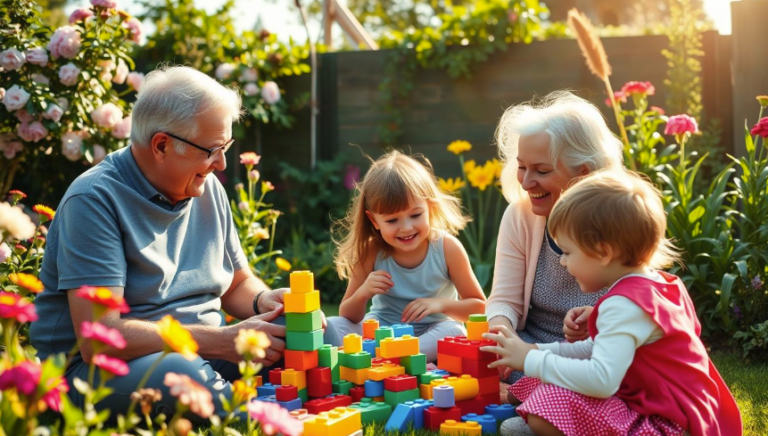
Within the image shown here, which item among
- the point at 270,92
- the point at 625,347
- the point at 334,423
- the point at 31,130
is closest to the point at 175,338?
the point at 334,423

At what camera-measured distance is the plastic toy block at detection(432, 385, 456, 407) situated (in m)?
2.43

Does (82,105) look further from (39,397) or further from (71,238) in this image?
(39,397)

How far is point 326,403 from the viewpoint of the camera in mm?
2486

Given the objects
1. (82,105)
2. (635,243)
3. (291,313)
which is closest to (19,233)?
(291,313)

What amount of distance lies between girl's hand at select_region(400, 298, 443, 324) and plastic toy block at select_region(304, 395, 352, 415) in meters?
0.78

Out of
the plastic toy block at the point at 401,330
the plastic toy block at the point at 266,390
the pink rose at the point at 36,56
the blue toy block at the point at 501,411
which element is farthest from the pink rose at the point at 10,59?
the blue toy block at the point at 501,411

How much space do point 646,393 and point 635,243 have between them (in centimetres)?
40

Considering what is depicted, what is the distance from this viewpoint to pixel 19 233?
1.46m

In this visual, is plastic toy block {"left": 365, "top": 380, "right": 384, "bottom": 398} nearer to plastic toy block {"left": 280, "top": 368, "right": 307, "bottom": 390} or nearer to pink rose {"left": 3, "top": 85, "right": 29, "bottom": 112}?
plastic toy block {"left": 280, "top": 368, "right": 307, "bottom": 390}

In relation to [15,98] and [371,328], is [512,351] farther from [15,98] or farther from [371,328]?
[15,98]

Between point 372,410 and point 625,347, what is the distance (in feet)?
2.88

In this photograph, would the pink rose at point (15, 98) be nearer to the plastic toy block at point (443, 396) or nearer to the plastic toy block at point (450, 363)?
the plastic toy block at point (450, 363)

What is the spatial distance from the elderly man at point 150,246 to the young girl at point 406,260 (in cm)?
79

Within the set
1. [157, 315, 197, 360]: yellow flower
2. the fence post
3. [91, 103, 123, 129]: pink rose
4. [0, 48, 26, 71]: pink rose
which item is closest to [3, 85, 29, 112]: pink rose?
[0, 48, 26, 71]: pink rose
